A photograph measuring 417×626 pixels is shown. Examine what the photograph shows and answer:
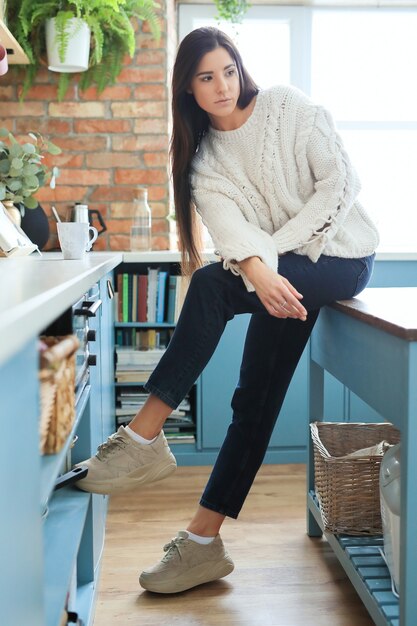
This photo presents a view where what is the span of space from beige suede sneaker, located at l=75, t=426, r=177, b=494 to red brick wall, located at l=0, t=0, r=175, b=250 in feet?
6.27

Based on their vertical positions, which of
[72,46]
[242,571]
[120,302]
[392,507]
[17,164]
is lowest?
[242,571]

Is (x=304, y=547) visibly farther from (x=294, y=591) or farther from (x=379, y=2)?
(x=379, y=2)

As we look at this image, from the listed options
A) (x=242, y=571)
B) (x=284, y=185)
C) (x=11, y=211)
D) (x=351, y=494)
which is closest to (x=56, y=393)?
(x=284, y=185)

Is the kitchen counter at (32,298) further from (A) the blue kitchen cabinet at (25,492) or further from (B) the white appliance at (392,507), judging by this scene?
(B) the white appliance at (392,507)

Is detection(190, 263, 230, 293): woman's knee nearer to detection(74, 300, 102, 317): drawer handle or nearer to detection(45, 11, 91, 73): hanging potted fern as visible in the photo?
detection(74, 300, 102, 317): drawer handle

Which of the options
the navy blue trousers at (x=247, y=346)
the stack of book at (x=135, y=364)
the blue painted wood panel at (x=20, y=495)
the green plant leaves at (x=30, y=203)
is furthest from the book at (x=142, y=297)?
the blue painted wood panel at (x=20, y=495)

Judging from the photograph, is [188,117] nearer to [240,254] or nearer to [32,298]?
[240,254]

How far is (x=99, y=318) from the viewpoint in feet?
7.32

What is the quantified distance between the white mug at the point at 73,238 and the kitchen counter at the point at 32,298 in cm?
42

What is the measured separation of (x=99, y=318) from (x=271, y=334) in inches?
20.2

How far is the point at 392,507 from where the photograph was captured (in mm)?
1656

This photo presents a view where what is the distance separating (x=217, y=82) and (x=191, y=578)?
4.27ft

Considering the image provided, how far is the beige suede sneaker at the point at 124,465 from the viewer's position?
1.74 m

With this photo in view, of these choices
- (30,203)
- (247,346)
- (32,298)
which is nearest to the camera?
(32,298)
